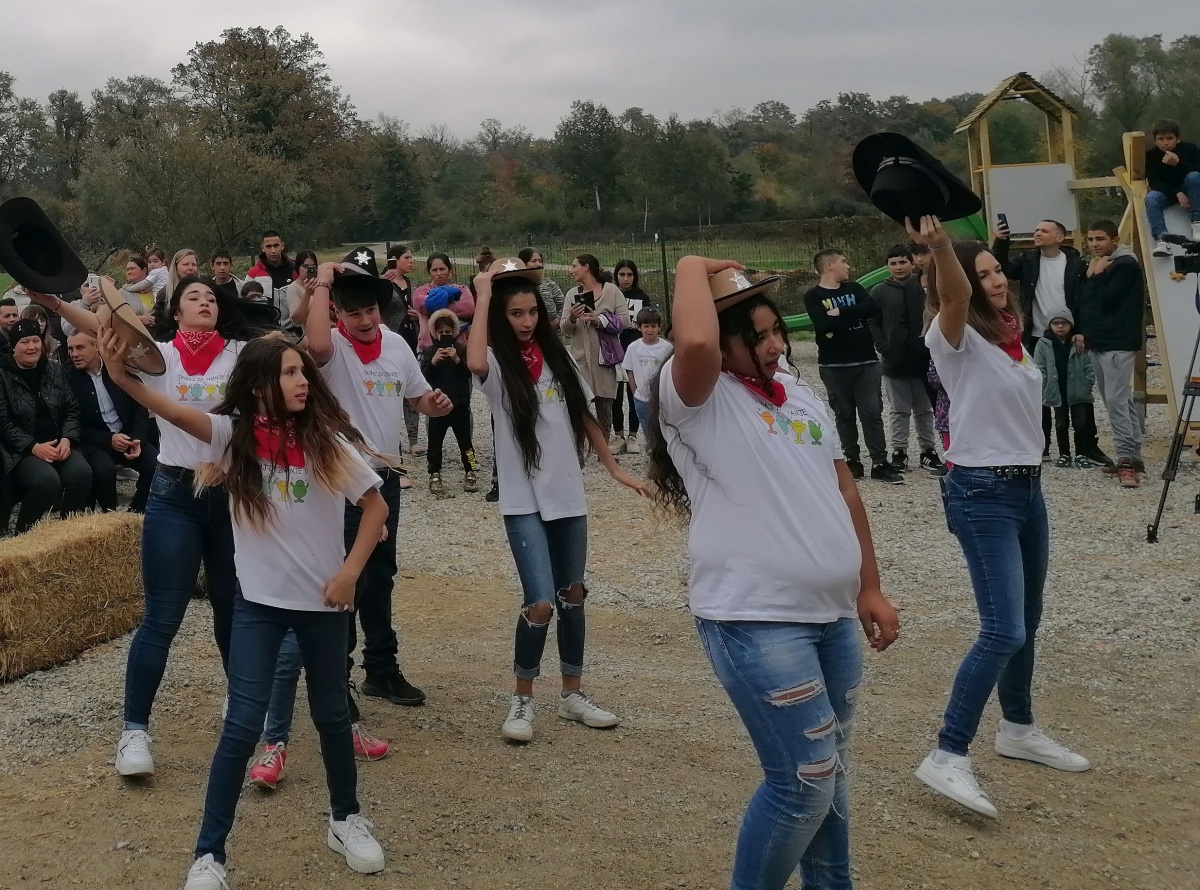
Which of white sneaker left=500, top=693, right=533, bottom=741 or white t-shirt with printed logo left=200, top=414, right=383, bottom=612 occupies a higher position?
white t-shirt with printed logo left=200, top=414, right=383, bottom=612

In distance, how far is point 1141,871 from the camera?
13.2 feet

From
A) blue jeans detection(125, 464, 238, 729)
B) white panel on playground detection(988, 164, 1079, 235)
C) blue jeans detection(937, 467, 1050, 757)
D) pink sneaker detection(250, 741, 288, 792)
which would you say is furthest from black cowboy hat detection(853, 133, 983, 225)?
white panel on playground detection(988, 164, 1079, 235)

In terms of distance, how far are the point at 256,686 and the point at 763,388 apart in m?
1.90

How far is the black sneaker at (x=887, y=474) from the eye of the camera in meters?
11.0

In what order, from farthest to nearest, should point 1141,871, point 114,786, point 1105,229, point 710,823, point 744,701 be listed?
1. point 1105,229
2. point 114,786
3. point 710,823
4. point 1141,871
5. point 744,701

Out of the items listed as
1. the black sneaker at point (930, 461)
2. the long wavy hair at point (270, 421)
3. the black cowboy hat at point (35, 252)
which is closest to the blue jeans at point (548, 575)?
the long wavy hair at point (270, 421)

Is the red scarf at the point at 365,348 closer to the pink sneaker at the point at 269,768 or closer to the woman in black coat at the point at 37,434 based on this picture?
the pink sneaker at the point at 269,768

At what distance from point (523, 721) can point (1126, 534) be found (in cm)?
540

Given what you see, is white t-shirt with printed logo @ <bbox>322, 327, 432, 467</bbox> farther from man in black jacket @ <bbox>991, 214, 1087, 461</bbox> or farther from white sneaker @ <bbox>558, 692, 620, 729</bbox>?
man in black jacket @ <bbox>991, 214, 1087, 461</bbox>

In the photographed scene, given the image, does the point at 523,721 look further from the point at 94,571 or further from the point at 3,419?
the point at 3,419

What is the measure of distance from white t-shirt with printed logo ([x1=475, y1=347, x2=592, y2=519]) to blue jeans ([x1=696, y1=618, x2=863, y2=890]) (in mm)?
1979

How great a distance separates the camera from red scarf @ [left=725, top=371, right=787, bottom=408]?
3232 millimetres

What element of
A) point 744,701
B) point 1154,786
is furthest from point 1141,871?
point 744,701

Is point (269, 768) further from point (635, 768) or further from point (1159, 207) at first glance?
point (1159, 207)
